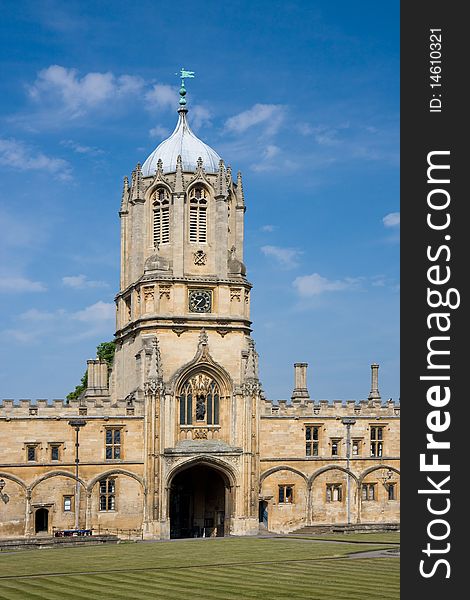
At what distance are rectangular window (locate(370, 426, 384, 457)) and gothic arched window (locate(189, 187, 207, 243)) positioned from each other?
52.8ft

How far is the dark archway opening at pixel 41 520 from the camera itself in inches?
2475

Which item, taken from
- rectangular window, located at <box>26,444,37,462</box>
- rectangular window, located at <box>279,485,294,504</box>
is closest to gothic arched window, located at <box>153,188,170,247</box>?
rectangular window, located at <box>26,444,37,462</box>

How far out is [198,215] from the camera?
69.9 metres

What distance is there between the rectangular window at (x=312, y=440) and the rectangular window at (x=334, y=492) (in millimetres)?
2308

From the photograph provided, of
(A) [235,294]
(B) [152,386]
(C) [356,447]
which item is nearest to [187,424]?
(B) [152,386]

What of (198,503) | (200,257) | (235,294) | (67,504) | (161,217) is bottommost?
(198,503)

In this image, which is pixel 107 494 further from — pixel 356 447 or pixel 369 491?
pixel 369 491

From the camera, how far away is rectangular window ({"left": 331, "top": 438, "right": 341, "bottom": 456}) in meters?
70.4

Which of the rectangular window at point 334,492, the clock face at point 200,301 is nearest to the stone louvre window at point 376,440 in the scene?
the rectangular window at point 334,492

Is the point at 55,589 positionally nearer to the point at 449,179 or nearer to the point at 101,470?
the point at 449,179

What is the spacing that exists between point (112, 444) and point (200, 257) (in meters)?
12.8

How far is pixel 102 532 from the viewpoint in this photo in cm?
6347

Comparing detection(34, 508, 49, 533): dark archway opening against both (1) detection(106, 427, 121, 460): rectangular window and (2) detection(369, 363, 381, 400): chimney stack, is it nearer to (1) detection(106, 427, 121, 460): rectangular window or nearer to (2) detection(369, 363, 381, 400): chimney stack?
(1) detection(106, 427, 121, 460): rectangular window

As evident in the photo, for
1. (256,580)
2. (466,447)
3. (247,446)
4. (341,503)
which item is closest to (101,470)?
(247,446)
